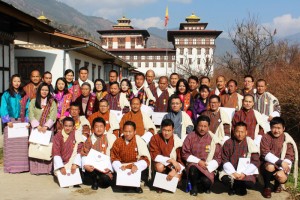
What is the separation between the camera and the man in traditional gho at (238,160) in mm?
4793

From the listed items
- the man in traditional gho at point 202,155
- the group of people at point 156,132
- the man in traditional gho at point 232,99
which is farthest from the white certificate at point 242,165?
the man in traditional gho at point 232,99

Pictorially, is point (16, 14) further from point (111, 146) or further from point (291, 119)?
point (291, 119)

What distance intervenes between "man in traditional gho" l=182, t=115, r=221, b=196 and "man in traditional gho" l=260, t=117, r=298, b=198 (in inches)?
27.9

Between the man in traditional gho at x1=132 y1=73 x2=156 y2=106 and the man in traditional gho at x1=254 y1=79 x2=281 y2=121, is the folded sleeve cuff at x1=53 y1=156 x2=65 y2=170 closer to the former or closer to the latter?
the man in traditional gho at x1=132 y1=73 x2=156 y2=106

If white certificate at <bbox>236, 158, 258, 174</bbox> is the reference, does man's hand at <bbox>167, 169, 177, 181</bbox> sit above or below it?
below

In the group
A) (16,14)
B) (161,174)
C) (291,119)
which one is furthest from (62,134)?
(291,119)

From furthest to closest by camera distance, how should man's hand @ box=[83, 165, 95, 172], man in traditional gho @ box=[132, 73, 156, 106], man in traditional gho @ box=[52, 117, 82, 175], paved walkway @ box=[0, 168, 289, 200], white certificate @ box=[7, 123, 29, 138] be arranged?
1. man in traditional gho @ box=[132, 73, 156, 106]
2. white certificate @ box=[7, 123, 29, 138]
3. man in traditional gho @ box=[52, 117, 82, 175]
4. man's hand @ box=[83, 165, 95, 172]
5. paved walkway @ box=[0, 168, 289, 200]

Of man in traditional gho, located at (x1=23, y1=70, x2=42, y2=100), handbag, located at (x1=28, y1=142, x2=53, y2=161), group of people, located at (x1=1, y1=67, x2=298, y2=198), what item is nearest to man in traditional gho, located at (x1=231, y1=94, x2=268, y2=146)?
group of people, located at (x1=1, y1=67, x2=298, y2=198)

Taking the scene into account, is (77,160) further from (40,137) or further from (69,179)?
(40,137)

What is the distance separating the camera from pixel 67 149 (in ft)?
17.1

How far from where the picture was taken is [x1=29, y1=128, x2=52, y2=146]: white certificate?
5.54 meters

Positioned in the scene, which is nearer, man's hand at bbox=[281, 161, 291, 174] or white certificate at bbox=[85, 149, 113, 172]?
man's hand at bbox=[281, 161, 291, 174]

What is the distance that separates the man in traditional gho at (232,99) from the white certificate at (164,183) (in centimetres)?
215

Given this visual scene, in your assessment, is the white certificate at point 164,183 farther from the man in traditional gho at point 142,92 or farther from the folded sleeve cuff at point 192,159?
the man in traditional gho at point 142,92
